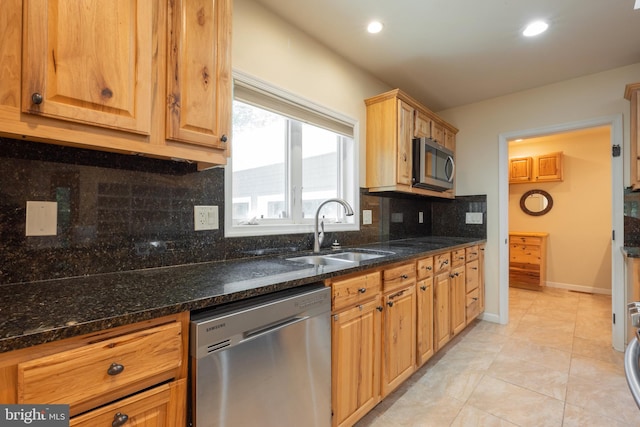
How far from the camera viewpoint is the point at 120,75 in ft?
3.25

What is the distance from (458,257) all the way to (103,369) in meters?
2.55

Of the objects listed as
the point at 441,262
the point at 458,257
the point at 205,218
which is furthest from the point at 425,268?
the point at 205,218

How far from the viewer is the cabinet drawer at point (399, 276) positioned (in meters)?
1.69

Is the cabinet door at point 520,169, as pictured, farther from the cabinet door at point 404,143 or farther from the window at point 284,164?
the window at point 284,164

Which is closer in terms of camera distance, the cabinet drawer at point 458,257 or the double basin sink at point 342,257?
the double basin sink at point 342,257

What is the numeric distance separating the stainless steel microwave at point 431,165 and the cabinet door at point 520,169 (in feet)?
8.36

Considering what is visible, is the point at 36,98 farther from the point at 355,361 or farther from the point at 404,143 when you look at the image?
the point at 404,143

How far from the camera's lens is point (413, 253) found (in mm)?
1904

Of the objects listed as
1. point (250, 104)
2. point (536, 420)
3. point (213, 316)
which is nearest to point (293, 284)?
point (213, 316)

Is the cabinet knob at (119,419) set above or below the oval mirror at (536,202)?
below

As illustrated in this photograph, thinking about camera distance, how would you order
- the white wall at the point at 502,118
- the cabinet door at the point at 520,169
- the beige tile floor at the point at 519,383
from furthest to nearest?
the cabinet door at the point at 520,169 → the white wall at the point at 502,118 → the beige tile floor at the point at 519,383

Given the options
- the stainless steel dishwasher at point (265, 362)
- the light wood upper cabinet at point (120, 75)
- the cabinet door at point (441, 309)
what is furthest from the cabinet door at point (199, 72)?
→ the cabinet door at point (441, 309)

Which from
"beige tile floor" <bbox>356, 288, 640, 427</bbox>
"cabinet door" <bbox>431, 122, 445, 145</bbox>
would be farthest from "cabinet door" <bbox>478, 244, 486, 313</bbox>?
"cabinet door" <bbox>431, 122, 445, 145</bbox>

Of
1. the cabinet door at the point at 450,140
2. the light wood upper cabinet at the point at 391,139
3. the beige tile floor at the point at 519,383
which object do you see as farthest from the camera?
the cabinet door at the point at 450,140
